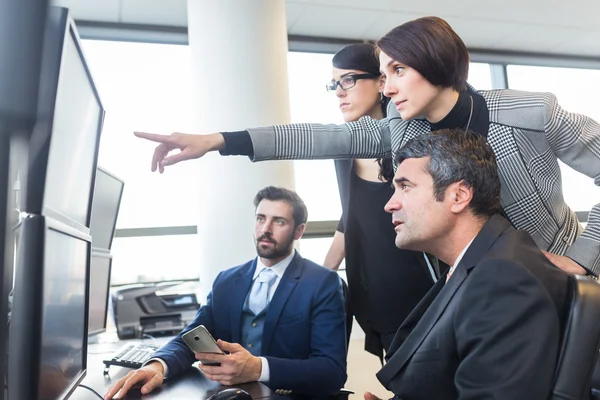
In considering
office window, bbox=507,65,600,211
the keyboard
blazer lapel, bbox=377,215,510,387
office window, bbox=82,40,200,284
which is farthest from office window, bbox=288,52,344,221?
blazer lapel, bbox=377,215,510,387

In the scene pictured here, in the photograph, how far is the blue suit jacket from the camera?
155 centimetres

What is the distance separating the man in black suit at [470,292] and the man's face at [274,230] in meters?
0.82

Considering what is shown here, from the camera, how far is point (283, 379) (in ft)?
4.85

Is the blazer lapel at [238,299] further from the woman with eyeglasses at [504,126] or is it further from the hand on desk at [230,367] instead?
the woman with eyeglasses at [504,126]

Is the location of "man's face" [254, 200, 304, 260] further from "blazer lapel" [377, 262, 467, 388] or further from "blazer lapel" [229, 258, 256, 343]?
"blazer lapel" [377, 262, 467, 388]

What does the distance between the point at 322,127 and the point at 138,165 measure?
205 cm

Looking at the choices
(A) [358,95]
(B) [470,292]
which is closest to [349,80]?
(A) [358,95]

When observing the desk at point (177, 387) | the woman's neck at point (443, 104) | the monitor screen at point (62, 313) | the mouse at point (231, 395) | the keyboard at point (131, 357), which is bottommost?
the desk at point (177, 387)

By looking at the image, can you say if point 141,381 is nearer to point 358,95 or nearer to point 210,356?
point 210,356

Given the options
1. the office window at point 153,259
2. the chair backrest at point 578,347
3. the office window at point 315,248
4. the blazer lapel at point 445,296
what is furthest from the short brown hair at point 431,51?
the office window at point 315,248

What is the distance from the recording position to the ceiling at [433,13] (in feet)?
11.4

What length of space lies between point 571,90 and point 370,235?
3.84 metres

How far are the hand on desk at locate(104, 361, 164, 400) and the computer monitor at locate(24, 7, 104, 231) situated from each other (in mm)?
360

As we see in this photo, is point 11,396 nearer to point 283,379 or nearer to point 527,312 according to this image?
point 527,312
